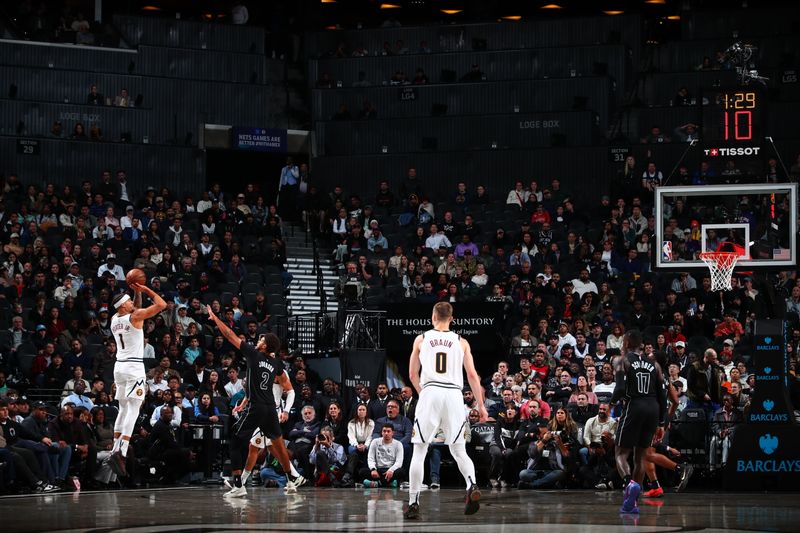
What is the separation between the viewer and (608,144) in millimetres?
34688

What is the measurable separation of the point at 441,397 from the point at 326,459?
7856 mm

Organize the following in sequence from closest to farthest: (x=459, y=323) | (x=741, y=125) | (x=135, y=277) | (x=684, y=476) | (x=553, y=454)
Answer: (x=135, y=277) → (x=684, y=476) → (x=553, y=454) → (x=741, y=125) → (x=459, y=323)

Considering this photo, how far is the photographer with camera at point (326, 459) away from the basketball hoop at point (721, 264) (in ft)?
23.0

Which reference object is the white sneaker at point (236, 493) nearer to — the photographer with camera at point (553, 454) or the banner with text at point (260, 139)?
the photographer with camera at point (553, 454)

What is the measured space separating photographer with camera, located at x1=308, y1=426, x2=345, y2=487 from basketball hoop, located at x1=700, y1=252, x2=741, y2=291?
7.00m

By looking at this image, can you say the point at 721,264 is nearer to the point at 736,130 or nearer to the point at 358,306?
the point at 736,130

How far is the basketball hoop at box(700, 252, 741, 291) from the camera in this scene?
69.1ft

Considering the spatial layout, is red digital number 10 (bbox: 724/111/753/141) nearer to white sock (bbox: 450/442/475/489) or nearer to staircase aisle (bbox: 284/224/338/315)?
white sock (bbox: 450/442/475/489)

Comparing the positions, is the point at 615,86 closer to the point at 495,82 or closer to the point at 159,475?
the point at 495,82

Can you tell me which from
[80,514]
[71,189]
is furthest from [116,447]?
[71,189]

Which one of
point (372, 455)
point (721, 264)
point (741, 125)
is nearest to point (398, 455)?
point (372, 455)

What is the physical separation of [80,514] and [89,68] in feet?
78.9

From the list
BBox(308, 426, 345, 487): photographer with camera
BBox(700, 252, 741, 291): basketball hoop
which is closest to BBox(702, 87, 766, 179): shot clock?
BBox(700, 252, 741, 291): basketball hoop

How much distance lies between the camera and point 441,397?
13305 mm
